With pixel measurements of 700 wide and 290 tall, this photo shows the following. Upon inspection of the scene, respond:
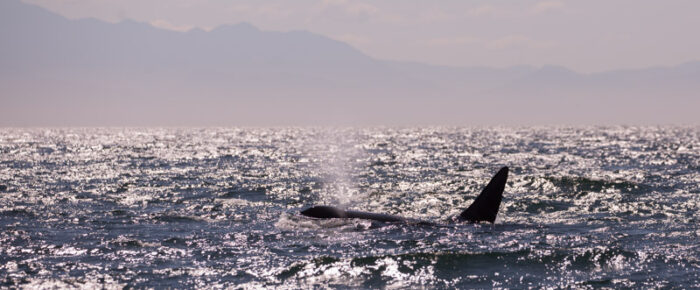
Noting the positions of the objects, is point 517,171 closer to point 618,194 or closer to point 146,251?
point 618,194

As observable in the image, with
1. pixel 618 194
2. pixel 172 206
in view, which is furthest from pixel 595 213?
pixel 172 206

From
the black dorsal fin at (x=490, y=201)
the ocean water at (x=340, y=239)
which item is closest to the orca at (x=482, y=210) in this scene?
the black dorsal fin at (x=490, y=201)

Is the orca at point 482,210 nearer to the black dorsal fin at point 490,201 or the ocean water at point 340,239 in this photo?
the black dorsal fin at point 490,201

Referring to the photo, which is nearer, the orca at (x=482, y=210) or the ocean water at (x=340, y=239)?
the ocean water at (x=340, y=239)

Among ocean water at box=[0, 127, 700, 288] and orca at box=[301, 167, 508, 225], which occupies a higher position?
orca at box=[301, 167, 508, 225]

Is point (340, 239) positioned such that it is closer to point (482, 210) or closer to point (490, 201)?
point (482, 210)

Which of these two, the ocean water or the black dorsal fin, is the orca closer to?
the black dorsal fin

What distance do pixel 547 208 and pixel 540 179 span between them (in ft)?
41.0

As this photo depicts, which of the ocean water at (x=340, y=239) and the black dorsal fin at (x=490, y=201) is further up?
the black dorsal fin at (x=490, y=201)

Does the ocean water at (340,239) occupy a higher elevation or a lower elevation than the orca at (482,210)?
lower

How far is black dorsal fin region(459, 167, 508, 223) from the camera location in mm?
22656

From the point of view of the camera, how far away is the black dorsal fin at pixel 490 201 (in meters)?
22.7

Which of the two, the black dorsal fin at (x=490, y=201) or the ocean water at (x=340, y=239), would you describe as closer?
the ocean water at (x=340, y=239)

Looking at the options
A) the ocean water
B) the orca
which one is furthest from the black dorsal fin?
the ocean water
